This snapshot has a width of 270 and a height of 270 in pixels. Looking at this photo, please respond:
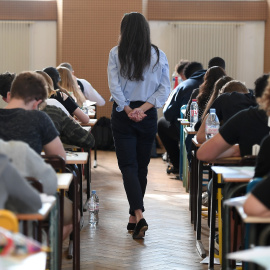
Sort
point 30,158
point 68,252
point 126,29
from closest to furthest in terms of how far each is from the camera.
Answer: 1. point 30,158
2. point 68,252
3. point 126,29

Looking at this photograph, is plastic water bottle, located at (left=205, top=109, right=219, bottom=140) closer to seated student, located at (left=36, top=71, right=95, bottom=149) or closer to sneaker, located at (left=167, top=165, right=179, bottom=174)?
seated student, located at (left=36, top=71, right=95, bottom=149)

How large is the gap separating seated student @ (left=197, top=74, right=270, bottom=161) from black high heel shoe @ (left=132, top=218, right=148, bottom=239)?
134 cm

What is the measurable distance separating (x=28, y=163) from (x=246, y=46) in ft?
30.9

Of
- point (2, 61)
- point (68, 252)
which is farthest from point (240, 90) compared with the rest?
point (2, 61)

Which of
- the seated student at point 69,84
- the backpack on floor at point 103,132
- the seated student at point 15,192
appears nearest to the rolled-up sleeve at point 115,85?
the seated student at point 69,84

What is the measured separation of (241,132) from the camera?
11.8ft

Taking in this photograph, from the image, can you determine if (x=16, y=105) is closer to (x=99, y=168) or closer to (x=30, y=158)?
(x=30, y=158)

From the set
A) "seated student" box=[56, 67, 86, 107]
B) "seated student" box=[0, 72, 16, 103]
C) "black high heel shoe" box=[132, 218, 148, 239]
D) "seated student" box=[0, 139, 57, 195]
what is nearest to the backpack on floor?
"seated student" box=[56, 67, 86, 107]

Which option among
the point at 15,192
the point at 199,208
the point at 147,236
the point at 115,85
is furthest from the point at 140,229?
the point at 15,192

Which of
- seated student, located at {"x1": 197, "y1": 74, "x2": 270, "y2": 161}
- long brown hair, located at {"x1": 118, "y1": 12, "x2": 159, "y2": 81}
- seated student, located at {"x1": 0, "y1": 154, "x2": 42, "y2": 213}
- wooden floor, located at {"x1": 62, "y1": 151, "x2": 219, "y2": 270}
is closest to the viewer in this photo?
seated student, located at {"x1": 0, "y1": 154, "x2": 42, "y2": 213}

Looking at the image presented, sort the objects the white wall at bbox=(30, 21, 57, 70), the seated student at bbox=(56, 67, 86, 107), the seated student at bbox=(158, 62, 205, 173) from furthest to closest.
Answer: the white wall at bbox=(30, 21, 57, 70), the seated student at bbox=(158, 62, 205, 173), the seated student at bbox=(56, 67, 86, 107)

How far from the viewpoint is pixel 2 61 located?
11.7 meters

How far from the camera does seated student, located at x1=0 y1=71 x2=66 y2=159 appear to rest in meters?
3.34

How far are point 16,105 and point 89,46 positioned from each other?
26.2ft
